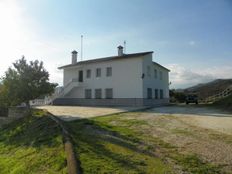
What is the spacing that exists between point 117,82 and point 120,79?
550mm

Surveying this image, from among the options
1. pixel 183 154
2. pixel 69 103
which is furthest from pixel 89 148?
pixel 69 103

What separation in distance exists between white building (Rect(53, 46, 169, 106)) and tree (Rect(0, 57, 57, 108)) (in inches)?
390

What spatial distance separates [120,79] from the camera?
26047 mm

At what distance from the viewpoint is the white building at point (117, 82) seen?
24828 millimetres

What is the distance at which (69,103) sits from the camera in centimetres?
3050

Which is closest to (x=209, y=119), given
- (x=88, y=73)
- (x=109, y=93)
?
(x=109, y=93)

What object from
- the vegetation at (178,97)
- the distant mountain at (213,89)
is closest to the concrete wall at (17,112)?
the vegetation at (178,97)

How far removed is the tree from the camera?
16281 millimetres

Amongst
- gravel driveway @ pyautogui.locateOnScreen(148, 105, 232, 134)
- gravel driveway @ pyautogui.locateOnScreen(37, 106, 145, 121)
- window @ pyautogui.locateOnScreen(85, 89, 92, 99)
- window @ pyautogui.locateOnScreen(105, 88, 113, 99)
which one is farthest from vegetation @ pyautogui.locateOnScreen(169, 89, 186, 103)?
gravel driveway @ pyautogui.locateOnScreen(148, 105, 232, 134)

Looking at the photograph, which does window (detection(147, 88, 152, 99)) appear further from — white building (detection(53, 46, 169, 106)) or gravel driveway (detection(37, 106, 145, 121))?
gravel driveway (detection(37, 106, 145, 121))

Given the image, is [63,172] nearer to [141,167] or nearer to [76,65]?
[141,167]

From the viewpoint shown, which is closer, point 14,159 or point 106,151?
point 106,151

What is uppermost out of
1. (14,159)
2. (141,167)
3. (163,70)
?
(163,70)

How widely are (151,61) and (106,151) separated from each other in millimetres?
22184
